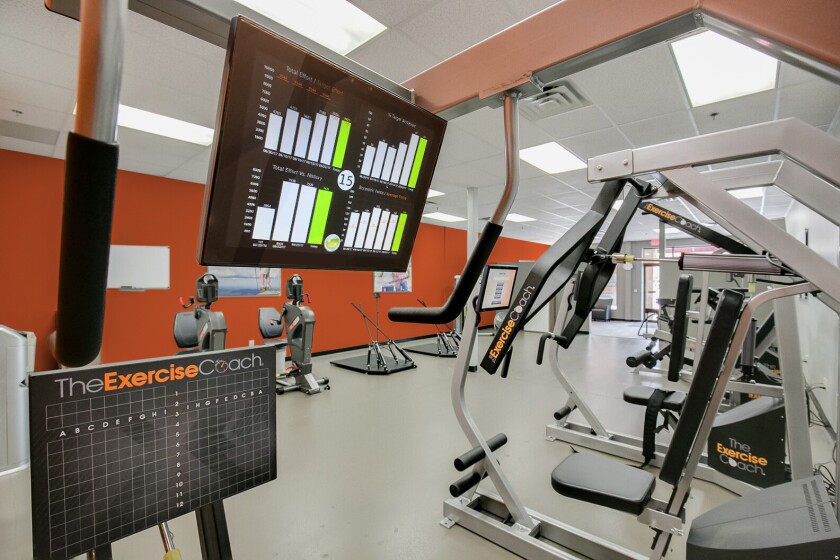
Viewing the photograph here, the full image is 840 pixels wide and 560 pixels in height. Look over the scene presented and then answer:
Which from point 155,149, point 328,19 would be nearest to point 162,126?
point 155,149

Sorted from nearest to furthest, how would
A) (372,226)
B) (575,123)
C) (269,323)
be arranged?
1. (372,226)
2. (575,123)
3. (269,323)

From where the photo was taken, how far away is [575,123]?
3.75 meters

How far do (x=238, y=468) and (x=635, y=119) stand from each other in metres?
4.16

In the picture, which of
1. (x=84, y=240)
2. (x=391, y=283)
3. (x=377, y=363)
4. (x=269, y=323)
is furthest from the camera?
(x=391, y=283)

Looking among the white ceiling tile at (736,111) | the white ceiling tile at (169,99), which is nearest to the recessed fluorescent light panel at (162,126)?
the white ceiling tile at (169,99)

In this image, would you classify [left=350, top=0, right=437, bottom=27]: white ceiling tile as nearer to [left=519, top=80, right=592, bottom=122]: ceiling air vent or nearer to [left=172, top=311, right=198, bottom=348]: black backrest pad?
[left=519, top=80, right=592, bottom=122]: ceiling air vent

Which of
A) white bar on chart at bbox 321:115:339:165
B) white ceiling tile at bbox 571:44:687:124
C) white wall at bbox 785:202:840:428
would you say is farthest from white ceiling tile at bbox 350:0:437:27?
white wall at bbox 785:202:840:428

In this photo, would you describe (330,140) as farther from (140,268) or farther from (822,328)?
(140,268)

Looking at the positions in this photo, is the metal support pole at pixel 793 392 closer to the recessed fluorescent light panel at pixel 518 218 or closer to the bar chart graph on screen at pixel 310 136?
the bar chart graph on screen at pixel 310 136

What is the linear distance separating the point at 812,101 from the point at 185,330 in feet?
20.9

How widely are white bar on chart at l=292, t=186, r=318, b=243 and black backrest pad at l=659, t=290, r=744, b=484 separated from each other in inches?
57.9

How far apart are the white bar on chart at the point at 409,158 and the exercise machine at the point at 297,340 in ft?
13.3

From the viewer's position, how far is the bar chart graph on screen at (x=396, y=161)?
883 millimetres

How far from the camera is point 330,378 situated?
541 centimetres
